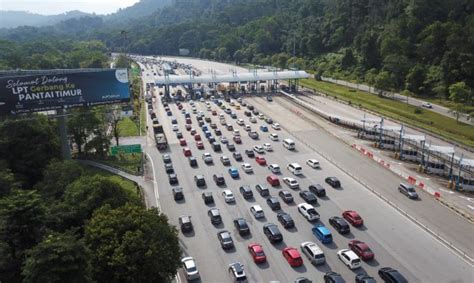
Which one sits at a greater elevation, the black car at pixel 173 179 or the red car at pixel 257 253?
the black car at pixel 173 179

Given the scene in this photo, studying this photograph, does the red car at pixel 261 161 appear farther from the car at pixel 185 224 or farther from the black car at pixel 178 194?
the car at pixel 185 224

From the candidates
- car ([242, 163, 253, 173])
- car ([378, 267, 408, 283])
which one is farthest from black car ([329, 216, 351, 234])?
car ([242, 163, 253, 173])

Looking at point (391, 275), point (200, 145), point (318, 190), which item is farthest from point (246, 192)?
point (200, 145)

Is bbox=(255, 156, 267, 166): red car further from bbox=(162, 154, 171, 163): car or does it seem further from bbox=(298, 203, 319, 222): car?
bbox=(298, 203, 319, 222): car

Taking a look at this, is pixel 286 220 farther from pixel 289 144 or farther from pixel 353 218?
pixel 289 144

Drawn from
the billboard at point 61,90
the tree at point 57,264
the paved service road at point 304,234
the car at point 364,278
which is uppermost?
the billboard at point 61,90

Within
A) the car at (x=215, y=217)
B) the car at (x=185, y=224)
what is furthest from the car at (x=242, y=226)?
the car at (x=185, y=224)
